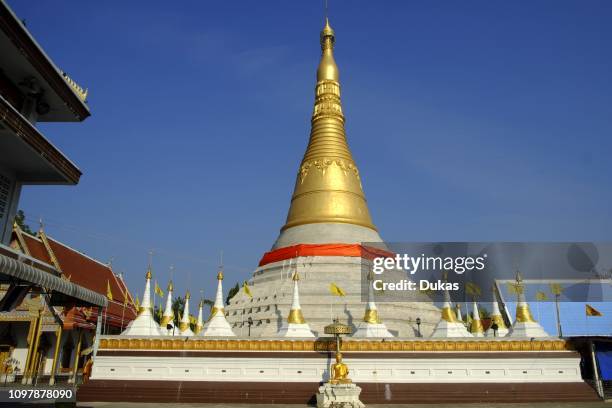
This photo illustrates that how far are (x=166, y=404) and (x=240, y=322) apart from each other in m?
8.15

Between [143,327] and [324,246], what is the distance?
35.9 feet

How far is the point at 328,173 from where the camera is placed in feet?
111

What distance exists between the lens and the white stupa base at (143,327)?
2281 centimetres

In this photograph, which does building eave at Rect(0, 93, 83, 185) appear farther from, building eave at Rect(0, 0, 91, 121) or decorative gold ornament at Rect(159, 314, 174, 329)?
decorative gold ornament at Rect(159, 314, 174, 329)

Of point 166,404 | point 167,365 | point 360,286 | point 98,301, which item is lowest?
point 166,404

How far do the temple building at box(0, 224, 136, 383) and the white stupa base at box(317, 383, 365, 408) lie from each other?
1359cm

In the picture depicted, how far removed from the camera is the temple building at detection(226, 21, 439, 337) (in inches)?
1021

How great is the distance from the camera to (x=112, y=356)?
847 inches

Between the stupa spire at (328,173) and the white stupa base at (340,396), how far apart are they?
1488 cm

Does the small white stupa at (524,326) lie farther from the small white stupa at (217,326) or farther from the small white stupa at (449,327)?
the small white stupa at (217,326)

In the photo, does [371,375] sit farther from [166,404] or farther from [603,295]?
[603,295]

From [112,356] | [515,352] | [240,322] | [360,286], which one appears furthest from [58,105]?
[515,352]

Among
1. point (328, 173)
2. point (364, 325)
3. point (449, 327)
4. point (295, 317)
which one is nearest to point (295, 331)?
point (295, 317)

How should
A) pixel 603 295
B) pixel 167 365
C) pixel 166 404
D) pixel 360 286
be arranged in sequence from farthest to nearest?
pixel 603 295, pixel 360 286, pixel 167 365, pixel 166 404
